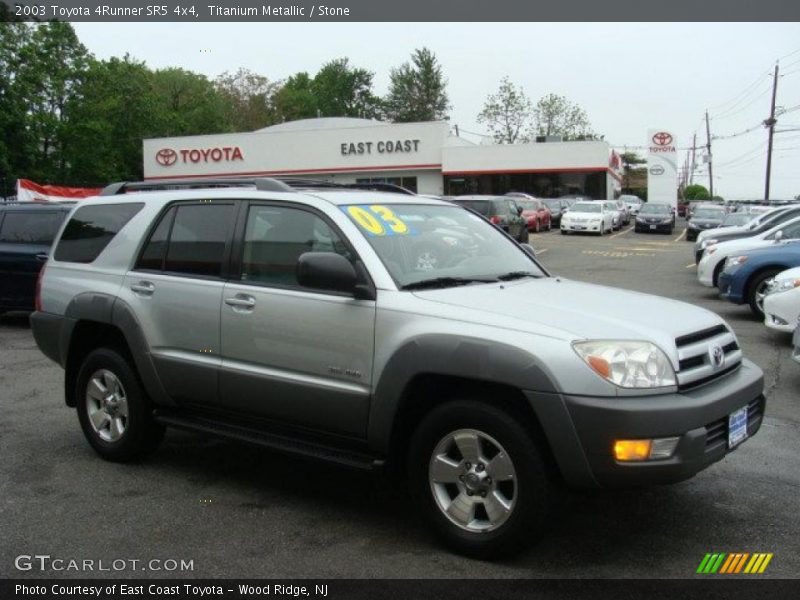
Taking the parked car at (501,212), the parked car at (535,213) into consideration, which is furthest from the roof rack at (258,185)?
Answer: the parked car at (535,213)

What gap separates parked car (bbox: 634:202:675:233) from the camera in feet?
122

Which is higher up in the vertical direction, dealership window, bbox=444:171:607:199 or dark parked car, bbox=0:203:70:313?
dealership window, bbox=444:171:607:199

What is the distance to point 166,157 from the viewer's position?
5269 cm

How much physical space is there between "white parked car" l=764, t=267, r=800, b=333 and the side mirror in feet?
21.9

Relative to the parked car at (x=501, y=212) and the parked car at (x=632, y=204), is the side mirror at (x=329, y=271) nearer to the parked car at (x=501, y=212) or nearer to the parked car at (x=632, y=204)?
the parked car at (x=501, y=212)

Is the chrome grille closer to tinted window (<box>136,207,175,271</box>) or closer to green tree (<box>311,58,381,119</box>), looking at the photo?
tinted window (<box>136,207,175,271</box>)

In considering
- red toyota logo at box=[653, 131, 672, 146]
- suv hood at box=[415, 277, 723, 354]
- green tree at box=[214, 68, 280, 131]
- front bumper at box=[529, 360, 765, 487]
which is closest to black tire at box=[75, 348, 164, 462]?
suv hood at box=[415, 277, 723, 354]

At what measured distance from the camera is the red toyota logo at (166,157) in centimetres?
5250

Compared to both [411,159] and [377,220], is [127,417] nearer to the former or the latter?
[377,220]

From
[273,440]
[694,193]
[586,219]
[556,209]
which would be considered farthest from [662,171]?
[273,440]

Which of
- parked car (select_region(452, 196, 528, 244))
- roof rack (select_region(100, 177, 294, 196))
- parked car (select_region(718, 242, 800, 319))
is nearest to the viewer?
roof rack (select_region(100, 177, 294, 196))

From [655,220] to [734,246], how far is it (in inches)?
935

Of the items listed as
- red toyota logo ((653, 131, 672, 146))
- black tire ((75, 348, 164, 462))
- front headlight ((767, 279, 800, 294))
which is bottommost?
black tire ((75, 348, 164, 462))
